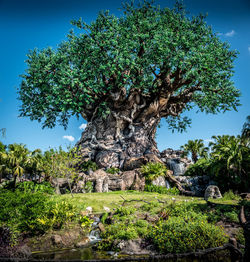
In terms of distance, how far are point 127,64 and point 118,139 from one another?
29.7ft

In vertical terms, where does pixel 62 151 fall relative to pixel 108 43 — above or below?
below

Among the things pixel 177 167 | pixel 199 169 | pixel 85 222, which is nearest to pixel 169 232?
pixel 85 222

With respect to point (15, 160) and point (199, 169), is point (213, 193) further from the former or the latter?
point (15, 160)

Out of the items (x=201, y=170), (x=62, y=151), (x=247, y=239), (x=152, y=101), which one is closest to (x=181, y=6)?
(x=152, y=101)

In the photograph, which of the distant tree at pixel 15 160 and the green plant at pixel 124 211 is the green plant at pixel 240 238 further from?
the distant tree at pixel 15 160

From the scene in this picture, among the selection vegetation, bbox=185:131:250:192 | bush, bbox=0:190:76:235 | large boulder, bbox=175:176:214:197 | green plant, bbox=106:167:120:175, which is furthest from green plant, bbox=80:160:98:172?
bush, bbox=0:190:76:235

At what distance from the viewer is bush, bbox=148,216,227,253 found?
21.0 ft

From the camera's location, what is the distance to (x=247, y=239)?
5012 millimetres

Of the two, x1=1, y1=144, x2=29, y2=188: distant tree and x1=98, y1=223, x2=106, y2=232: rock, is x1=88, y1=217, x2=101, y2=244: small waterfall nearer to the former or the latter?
x1=98, y1=223, x2=106, y2=232: rock

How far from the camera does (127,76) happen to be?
20.8 m

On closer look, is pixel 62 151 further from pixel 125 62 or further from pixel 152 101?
pixel 152 101

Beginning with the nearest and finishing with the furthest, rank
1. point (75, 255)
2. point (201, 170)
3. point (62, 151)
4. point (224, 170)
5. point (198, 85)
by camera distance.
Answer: point (75, 255)
point (62, 151)
point (224, 170)
point (201, 170)
point (198, 85)

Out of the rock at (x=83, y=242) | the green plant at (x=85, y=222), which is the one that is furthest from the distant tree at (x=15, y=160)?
the rock at (x=83, y=242)

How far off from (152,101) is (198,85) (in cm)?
603
